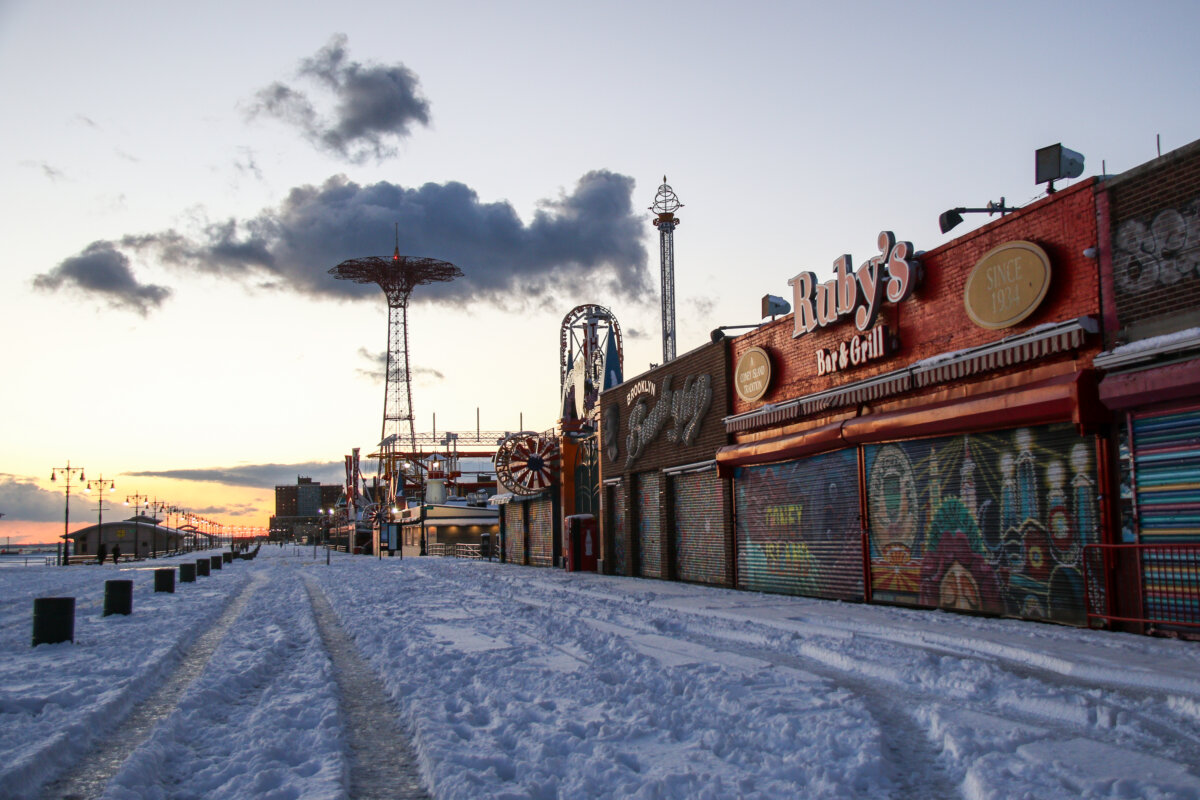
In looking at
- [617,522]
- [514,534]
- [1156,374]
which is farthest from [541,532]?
[1156,374]

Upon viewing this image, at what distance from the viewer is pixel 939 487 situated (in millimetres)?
14094

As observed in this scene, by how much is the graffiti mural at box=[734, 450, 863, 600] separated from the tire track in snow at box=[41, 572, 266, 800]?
11383mm

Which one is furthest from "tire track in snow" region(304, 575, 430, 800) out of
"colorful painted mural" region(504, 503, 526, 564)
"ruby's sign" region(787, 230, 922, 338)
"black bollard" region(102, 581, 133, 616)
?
"colorful painted mural" region(504, 503, 526, 564)

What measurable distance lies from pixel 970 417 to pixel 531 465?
23.2 metres

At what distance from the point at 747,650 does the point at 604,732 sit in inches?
167

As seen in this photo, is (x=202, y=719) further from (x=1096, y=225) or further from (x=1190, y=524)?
(x=1096, y=225)

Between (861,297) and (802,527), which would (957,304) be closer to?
(861,297)

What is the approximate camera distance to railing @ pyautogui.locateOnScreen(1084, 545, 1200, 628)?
393 inches

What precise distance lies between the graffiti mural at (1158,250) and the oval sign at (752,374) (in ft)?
28.6

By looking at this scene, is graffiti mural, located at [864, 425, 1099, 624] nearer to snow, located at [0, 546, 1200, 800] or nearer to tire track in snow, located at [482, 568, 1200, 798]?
snow, located at [0, 546, 1200, 800]

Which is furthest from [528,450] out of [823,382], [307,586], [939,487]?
[939,487]

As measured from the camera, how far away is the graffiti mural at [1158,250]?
1016cm

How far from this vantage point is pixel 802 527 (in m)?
17.9

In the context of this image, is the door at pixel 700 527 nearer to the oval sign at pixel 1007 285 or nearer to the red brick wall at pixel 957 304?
the red brick wall at pixel 957 304
